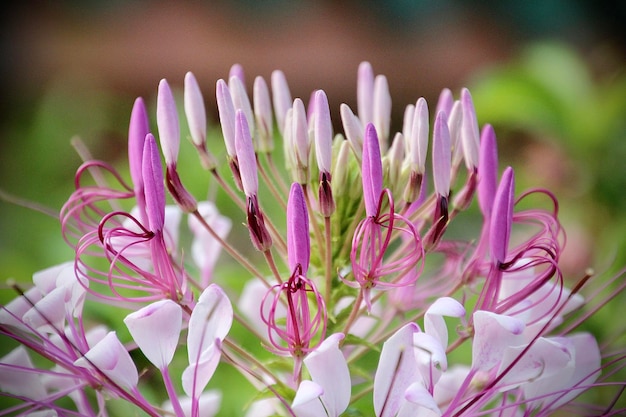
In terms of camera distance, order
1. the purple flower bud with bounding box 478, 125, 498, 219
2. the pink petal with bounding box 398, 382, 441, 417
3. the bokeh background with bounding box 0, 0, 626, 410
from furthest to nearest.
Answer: the bokeh background with bounding box 0, 0, 626, 410
the purple flower bud with bounding box 478, 125, 498, 219
the pink petal with bounding box 398, 382, 441, 417

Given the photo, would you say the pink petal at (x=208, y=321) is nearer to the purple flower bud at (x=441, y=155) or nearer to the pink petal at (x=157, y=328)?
the pink petal at (x=157, y=328)

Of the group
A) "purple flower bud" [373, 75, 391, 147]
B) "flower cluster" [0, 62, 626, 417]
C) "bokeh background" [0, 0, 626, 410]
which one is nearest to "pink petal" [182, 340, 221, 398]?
"flower cluster" [0, 62, 626, 417]

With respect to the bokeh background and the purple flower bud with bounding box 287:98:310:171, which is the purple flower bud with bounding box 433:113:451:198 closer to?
the purple flower bud with bounding box 287:98:310:171

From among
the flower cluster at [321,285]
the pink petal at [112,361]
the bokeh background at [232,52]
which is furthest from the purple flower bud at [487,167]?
the bokeh background at [232,52]

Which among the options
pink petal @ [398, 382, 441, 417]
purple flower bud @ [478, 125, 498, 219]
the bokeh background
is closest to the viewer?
pink petal @ [398, 382, 441, 417]

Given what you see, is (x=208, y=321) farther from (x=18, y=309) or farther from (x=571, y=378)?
(x=571, y=378)

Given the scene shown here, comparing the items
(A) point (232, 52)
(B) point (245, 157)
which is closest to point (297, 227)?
(B) point (245, 157)

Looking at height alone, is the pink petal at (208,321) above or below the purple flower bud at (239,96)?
below
